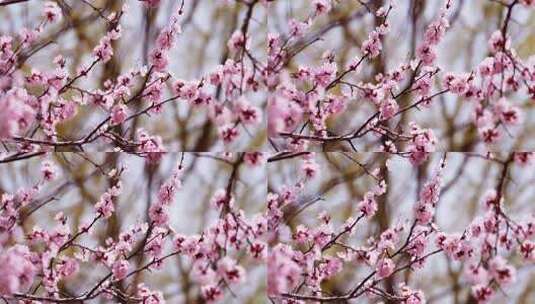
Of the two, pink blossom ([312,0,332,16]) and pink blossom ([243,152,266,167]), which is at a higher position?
pink blossom ([312,0,332,16])

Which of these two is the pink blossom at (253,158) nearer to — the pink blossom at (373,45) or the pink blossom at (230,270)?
the pink blossom at (230,270)

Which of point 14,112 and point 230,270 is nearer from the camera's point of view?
point 14,112

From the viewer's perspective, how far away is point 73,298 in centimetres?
271

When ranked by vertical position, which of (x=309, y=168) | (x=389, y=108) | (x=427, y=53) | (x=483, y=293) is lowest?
(x=483, y=293)

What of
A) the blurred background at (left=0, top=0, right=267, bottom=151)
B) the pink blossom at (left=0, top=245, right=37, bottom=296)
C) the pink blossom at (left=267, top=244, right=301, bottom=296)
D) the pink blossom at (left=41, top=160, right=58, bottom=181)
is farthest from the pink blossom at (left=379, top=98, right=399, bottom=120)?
the pink blossom at (left=0, top=245, right=37, bottom=296)

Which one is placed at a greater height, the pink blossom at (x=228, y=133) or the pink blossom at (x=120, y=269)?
the pink blossom at (x=228, y=133)

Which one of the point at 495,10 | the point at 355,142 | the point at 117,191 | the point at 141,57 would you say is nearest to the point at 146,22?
the point at 141,57

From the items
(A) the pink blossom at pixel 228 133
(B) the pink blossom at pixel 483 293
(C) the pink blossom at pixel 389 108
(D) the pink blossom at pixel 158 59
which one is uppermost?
(D) the pink blossom at pixel 158 59

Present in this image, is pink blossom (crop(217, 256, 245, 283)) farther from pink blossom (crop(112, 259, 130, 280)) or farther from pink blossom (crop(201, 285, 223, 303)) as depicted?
pink blossom (crop(112, 259, 130, 280))

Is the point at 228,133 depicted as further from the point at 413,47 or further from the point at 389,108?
the point at 413,47

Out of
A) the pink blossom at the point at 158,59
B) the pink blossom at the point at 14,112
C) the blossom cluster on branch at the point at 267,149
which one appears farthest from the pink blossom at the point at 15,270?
the pink blossom at the point at 158,59

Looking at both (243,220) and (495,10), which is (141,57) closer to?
(243,220)

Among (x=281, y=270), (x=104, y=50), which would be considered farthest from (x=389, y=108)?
(x=104, y=50)

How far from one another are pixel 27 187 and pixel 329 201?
2.94 feet
